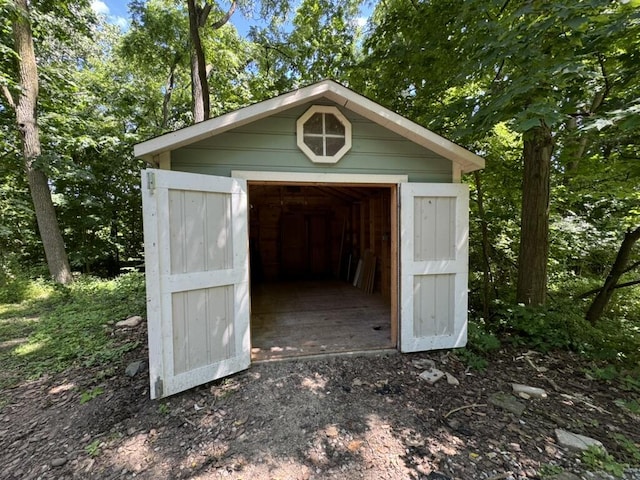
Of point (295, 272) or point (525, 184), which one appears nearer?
point (525, 184)

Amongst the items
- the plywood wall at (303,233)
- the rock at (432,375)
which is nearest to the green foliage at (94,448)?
the rock at (432,375)

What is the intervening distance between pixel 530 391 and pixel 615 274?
126 inches

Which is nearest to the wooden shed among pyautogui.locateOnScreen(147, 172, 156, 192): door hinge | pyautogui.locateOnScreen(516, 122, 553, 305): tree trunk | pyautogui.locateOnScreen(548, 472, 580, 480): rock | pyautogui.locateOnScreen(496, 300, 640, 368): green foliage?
pyautogui.locateOnScreen(147, 172, 156, 192): door hinge

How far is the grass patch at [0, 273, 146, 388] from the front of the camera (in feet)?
10.9

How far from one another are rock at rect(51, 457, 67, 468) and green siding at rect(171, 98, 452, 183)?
2.35 meters

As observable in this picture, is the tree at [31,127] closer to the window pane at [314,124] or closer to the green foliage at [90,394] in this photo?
the green foliage at [90,394]

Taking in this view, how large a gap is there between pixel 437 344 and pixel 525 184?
8.34ft

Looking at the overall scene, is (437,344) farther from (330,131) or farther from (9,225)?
(9,225)

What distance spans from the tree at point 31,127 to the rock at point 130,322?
12.3 ft

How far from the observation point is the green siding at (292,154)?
292 cm

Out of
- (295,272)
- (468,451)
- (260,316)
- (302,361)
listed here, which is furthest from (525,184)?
(295,272)

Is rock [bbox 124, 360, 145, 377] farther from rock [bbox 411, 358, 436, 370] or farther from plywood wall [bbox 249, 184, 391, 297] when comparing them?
plywood wall [bbox 249, 184, 391, 297]

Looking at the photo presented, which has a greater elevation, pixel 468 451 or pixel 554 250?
pixel 554 250

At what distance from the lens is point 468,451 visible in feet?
6.66
